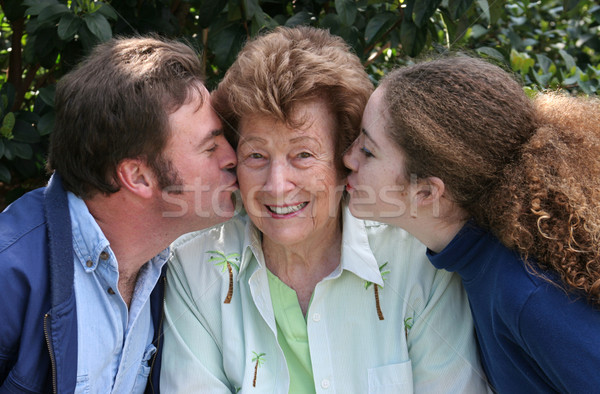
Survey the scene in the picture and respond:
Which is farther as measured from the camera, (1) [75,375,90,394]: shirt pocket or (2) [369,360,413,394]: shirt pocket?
(2) [369,360,413,394]: shirt pocket

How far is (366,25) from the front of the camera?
2926 millimetres

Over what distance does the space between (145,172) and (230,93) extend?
0.42 metres

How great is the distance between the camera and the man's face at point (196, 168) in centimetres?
231

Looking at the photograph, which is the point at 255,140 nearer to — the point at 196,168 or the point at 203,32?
the point at 196,168

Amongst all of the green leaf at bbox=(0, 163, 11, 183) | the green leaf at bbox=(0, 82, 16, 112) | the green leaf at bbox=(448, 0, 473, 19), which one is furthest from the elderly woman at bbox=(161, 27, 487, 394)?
the green leaf at bbox=(0, 82, 16, 112)

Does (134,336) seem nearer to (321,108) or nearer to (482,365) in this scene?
(321,108)

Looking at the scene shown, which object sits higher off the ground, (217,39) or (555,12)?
(217,39)

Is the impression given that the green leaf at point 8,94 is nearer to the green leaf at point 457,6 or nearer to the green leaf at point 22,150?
the green leaf at point 22,150

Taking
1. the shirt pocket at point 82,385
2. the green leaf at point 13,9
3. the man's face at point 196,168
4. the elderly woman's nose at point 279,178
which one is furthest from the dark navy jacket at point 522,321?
the green leaf at point 13,9

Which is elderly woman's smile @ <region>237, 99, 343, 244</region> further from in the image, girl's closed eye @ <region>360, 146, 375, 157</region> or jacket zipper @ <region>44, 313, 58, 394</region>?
jacket zipper @ <region>44, 313, 58, 394</region>

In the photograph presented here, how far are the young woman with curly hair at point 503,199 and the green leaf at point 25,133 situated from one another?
146cm

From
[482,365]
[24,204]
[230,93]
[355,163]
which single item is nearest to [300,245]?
[355,163]

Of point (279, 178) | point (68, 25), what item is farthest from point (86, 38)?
point (279, 178)

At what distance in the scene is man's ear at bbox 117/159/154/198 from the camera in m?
2.27
